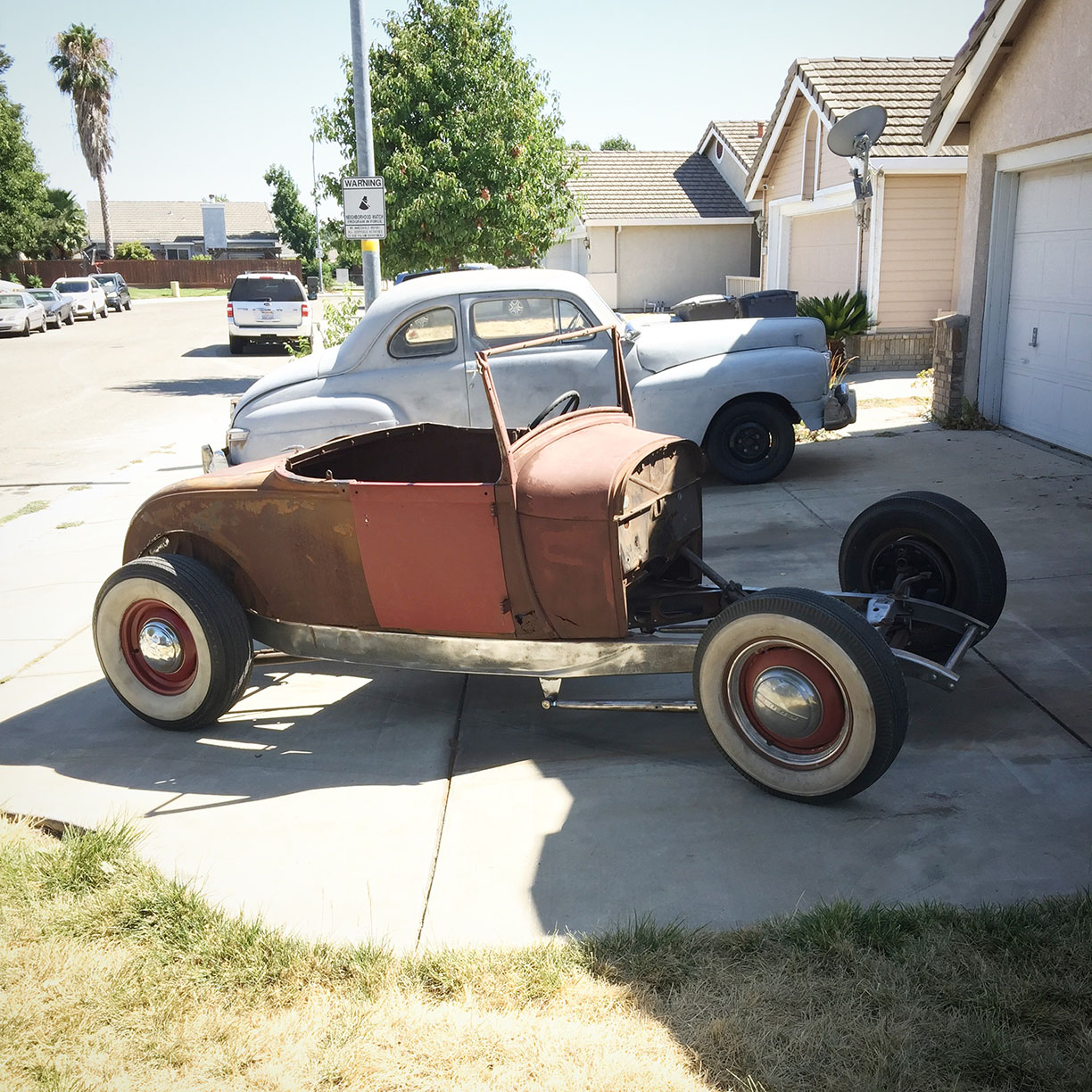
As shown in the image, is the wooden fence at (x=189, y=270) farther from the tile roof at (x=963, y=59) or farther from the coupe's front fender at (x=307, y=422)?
the coupe's front fender at (x=307, y=422)

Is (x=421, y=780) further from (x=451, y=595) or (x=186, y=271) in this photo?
(x=186, y=271)

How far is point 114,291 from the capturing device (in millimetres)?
46062

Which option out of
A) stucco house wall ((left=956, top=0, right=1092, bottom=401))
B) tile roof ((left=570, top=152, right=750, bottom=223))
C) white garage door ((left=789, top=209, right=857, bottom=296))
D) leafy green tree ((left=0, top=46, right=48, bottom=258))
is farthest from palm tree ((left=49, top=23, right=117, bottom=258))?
stucco house wall ((left=956, top=0, right=1092, bottom=401))

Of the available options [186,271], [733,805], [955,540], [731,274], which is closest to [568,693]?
[733,805]

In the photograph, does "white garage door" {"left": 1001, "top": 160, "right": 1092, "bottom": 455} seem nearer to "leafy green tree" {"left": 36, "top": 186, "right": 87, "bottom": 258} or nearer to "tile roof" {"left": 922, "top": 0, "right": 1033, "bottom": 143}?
"tile roof" {"left": 922, "top": 0, "right": 1033, "bottom": 143}

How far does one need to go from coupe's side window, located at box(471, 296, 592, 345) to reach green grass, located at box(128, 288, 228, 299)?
187 ft

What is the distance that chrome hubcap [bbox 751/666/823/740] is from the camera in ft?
13.1

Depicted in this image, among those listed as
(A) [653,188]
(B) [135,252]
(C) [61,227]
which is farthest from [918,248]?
(B) [135,252]

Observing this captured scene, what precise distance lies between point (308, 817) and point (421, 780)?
1.62ft

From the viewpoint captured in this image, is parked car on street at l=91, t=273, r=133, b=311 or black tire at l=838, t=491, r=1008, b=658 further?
parked car on street at l=91, t=273, r=133, b=311

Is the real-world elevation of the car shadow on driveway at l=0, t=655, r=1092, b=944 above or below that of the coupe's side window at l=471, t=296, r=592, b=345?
below

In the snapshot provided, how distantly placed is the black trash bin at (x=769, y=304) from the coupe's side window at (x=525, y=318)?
344 cm

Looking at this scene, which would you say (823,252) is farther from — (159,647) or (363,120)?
(159,647)

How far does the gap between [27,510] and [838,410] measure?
733 cm
